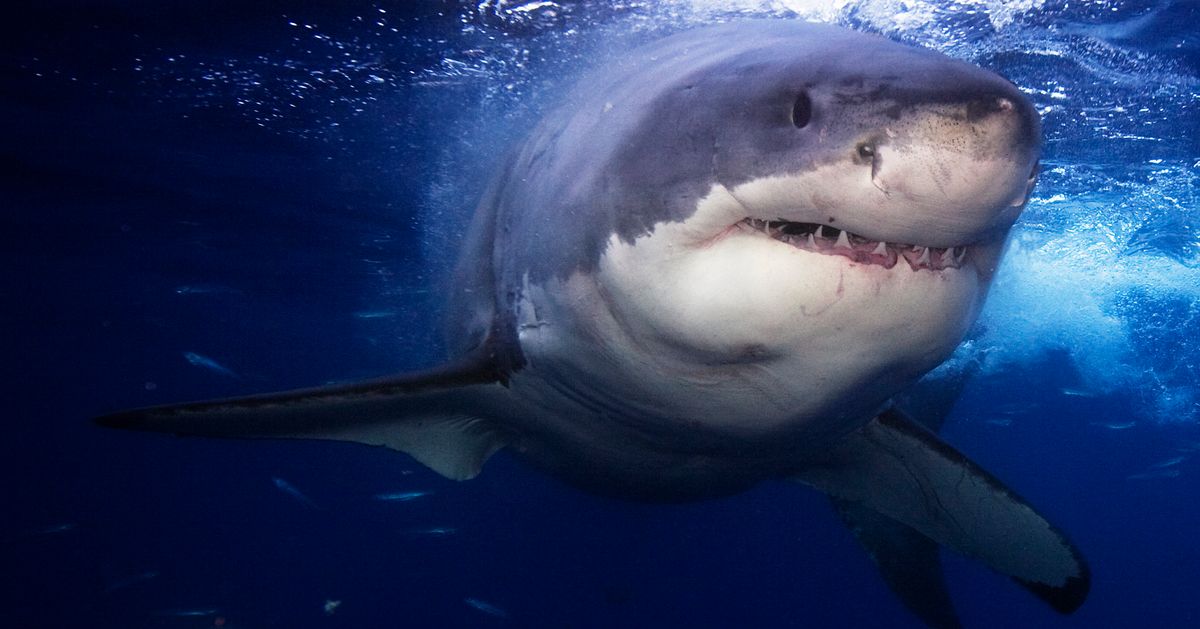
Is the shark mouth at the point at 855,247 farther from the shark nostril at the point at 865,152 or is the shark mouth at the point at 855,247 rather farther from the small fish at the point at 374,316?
the small fish at the point at 374,316

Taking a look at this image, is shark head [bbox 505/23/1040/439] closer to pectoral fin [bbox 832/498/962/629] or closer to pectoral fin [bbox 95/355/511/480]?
pectoral fin [bbox 95/355/511/480]

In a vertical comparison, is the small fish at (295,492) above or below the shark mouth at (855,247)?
below

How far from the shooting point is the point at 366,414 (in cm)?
423

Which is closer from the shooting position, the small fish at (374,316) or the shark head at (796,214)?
the shark head at (796,214)

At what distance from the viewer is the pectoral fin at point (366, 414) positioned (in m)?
3.73

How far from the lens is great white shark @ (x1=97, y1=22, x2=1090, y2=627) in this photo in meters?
1.76

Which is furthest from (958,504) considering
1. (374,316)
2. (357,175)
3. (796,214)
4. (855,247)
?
(374,316)

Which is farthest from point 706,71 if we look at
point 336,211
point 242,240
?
point 242,240

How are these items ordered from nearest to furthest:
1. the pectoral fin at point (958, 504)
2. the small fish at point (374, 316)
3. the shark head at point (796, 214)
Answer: the shark head at point (796, 214) < the pectoral fin at point (958, 504) < the small fish at point (374, 316)

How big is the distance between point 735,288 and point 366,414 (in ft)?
9.12

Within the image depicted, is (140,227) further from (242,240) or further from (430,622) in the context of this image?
(430,622)

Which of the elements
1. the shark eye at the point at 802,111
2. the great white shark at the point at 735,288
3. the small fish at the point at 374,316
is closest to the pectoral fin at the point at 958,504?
the great white shark at the point at 735,288

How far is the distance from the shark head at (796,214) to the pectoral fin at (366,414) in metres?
1.34

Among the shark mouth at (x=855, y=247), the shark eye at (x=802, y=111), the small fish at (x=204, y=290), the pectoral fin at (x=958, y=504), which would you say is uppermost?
the shark eye at (x=802, y=111)
